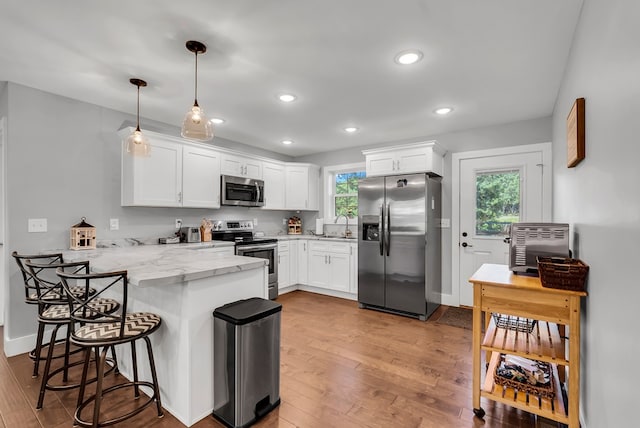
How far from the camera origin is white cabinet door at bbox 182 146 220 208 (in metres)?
3.82

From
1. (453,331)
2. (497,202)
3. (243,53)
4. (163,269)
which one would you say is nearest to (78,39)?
(243,53)

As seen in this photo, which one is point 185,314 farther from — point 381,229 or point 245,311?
point 381,229

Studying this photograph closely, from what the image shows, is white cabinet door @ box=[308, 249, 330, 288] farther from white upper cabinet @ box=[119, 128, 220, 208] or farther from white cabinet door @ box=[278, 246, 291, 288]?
white upper cabinet @ box=[119, 128, 220, 208]

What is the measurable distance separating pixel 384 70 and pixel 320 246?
2.93 meters

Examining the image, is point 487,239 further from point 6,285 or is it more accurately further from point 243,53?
point 6,285

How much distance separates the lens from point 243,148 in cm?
499

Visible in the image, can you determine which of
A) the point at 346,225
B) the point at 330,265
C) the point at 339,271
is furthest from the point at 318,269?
the point at 346,225

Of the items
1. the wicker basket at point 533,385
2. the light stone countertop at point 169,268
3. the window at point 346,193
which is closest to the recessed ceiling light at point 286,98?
the light stone countertop at point 169,268

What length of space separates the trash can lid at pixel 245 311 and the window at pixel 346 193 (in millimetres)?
3407

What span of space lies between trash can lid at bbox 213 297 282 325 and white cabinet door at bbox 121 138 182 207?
6.92 feet

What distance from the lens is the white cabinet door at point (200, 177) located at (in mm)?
3822

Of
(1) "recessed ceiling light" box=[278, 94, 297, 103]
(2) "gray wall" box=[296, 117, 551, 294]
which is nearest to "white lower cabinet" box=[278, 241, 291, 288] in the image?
(2) "gray wall" box=[296, 117, 551, 294]

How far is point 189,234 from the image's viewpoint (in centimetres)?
386

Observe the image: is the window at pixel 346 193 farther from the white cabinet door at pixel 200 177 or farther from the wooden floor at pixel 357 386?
the wooden floor at pixel 357 386
